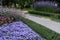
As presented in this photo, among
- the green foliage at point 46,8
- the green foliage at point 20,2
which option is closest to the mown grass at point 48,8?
the green foliage at point 46,8

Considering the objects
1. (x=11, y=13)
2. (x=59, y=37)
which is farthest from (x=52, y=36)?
(x=11, y=13)

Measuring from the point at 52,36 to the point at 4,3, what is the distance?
17.7m

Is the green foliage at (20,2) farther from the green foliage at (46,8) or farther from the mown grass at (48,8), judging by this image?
the mown grass at (48,8)

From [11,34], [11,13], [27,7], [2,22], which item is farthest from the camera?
[27,7]

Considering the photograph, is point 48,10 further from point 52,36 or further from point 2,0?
point 52,36

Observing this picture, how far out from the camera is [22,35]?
8039mm

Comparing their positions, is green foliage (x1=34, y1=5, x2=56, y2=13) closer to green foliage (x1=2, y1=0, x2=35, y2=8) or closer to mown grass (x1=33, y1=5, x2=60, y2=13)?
mown grass (x1=33, y1=5, x2=60, y2=13)

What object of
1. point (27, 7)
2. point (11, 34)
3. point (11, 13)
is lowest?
point (27, 7)

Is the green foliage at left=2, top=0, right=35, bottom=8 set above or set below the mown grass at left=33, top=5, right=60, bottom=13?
below

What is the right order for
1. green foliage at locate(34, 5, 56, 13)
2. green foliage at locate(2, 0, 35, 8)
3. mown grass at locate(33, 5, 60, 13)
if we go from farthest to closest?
green foliage at locate(2, 0, 35, 8)
green foliage at locate(34, 5, 56, 13)
mown grass at locate(33, 5, 60, 13)

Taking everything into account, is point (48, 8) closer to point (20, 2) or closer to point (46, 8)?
Result: point (46, 8)

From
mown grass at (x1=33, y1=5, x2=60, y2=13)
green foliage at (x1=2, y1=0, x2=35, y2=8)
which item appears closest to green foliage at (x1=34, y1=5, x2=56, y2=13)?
mown grass at (x1=33, y1=5, x2=60, y2=13)

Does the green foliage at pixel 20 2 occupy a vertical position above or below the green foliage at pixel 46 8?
below

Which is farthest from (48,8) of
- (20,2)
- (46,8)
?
(20,2)
